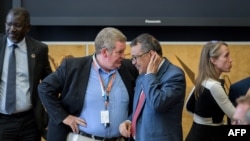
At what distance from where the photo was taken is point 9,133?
10.6 feet

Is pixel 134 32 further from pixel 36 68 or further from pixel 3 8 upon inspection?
pixel 36 68

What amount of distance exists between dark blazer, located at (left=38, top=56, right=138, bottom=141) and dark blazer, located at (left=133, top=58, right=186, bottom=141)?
0.40 m

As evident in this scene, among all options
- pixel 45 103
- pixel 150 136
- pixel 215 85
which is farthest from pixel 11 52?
pixel 215 85

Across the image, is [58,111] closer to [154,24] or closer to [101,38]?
[101,38]

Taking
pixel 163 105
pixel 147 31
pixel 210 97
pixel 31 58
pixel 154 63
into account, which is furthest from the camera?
pixel 147 31

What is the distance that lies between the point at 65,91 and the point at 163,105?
780mm

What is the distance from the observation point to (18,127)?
325 centimetres

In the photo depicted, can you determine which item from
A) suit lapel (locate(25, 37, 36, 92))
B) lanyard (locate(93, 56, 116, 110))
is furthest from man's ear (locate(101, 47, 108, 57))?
suit lapel (locate(25, 37, 36, 92))

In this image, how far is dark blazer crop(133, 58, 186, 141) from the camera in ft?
8.15

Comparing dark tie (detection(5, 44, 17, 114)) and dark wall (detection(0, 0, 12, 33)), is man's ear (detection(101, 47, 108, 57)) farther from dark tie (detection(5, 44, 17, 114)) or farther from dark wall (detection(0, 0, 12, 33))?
dark wall (detection(0, 0, 12, 33))

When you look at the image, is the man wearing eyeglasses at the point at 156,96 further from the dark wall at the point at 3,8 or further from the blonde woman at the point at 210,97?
the dark wall at the point at 3,8

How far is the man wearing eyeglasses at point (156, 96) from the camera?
8.19ft

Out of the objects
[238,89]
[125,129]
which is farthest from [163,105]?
[238,89]

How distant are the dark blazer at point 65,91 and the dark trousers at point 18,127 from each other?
0.37m
